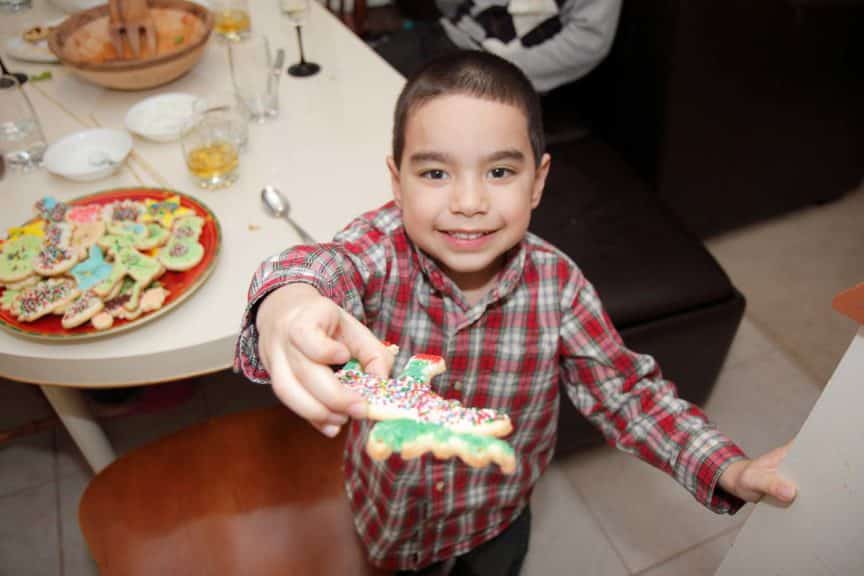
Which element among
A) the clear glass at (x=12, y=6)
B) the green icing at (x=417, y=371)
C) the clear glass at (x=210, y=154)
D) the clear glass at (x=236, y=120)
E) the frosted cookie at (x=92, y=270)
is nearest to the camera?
the green icing at (x=417, y=371)

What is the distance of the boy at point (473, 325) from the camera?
32.9 inches

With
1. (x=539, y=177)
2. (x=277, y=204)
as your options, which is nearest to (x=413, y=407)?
(x=539, y=177)

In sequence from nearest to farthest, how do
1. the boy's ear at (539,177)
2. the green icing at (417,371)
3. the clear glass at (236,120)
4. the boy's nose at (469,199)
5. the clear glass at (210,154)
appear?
the green icing at (417,371), the boy's nose at (469,199), the boy's ear at (539,177), the clear glass at (210,154), the clear glass at (236,120)

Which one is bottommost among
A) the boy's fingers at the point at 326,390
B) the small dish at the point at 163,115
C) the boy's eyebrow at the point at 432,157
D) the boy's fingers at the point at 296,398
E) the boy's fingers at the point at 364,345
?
the small dish at the point at 163,115

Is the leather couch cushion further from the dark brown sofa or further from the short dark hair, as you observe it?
the short dark hair

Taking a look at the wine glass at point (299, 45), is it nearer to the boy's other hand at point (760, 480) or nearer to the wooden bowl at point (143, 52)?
the wooden bowl at point (143, 52)

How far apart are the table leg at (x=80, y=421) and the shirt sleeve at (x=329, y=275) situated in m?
0.63

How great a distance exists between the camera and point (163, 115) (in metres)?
1.50

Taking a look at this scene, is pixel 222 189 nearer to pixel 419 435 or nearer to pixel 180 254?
pixel 180 254

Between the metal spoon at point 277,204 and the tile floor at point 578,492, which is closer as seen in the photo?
the metal spoon at point 277,204

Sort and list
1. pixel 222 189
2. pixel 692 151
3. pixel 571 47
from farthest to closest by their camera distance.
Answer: pixel 692 151, pixel 571 47, pixel 222 189

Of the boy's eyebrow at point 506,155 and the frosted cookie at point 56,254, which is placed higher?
the boy's eyebrow at point 506,155

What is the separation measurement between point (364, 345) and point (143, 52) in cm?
134

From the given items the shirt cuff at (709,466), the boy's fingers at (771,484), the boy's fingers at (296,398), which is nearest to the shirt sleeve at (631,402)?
the shirt cuff at (709,466)
